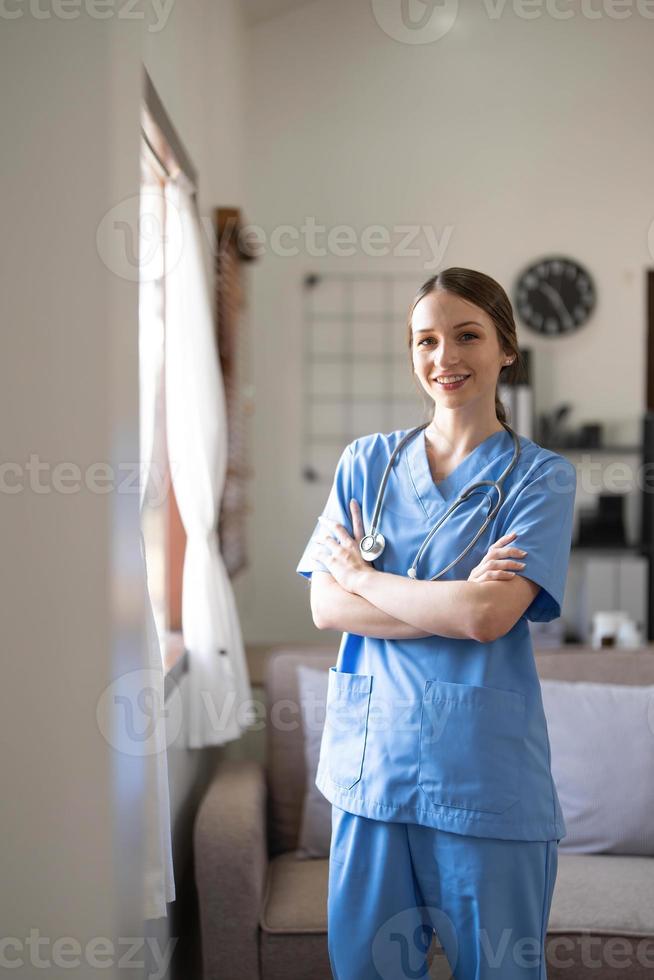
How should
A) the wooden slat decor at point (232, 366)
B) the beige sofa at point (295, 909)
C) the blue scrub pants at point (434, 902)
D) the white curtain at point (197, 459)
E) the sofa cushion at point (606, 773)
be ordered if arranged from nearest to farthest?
the blue scrub pants at point (434, 902) → the beige sofa at point (295, 909) → the sofa cushion at point (606, 773) → the white curtain at point (197, 459) → the wooden slat decor at point (232, 366)

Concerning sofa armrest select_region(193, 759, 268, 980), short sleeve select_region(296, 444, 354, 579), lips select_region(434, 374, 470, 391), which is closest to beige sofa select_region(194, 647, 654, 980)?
sofa armrest select_region(193, 759, 268, 980)

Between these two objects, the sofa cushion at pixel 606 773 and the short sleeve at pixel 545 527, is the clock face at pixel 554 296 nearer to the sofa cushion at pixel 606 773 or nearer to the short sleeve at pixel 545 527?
the sofa cushion at pixel 606 773

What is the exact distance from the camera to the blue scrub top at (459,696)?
1.39 m

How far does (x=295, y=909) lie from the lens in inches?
79.4

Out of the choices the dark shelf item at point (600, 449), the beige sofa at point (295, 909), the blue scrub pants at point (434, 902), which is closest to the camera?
the blue scrub pants at point (434, 902)

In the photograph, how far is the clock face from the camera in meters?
3.81

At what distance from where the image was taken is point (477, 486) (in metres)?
1.48

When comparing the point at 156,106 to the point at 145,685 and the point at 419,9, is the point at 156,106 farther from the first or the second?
the point at 419,9

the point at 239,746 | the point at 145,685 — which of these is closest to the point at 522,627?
the point at 145,685

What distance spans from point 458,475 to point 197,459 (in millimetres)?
986

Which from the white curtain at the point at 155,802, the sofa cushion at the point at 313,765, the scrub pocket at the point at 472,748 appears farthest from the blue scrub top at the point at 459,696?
the sofa cushion at the point at 313,765

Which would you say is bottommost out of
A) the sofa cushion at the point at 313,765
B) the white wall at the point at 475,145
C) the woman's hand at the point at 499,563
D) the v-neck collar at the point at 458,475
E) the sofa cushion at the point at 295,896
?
the sofa cushion at the point at 295,896

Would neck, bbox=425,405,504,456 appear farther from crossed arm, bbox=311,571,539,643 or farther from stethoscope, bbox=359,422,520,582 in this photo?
crossed arm, bbox=311,571,539,643

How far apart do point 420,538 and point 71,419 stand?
21.9 inches
